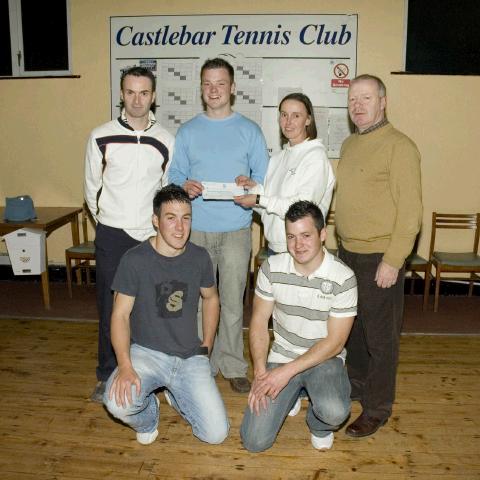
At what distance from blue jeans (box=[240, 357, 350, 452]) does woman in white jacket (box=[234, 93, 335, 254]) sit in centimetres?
67

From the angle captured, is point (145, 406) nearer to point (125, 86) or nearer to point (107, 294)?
point (107, 294)

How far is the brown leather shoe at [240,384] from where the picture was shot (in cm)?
314

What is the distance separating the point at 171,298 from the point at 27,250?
2.36 m

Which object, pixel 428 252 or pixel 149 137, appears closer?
pixel 149 137

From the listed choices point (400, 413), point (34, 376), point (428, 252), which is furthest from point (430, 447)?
point (428, 252)

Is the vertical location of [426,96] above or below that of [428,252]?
above

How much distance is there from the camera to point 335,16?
4727mm

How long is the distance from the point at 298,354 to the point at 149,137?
1394 mm

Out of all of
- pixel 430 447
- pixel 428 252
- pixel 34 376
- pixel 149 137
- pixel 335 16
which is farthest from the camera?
pixel 428 252

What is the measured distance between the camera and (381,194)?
2512 mm

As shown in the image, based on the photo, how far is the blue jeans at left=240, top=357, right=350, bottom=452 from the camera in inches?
96.6

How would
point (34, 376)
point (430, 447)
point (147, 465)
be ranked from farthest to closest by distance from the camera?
point (34, 376) < point (430, 447) < point (147, 465)

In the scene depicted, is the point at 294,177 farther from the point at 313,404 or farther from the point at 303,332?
the point at 313,404

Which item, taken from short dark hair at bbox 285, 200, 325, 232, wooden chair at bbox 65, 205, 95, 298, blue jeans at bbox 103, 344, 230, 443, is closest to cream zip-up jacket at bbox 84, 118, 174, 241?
blue jeans at bbox 103, 344, 230, 443
